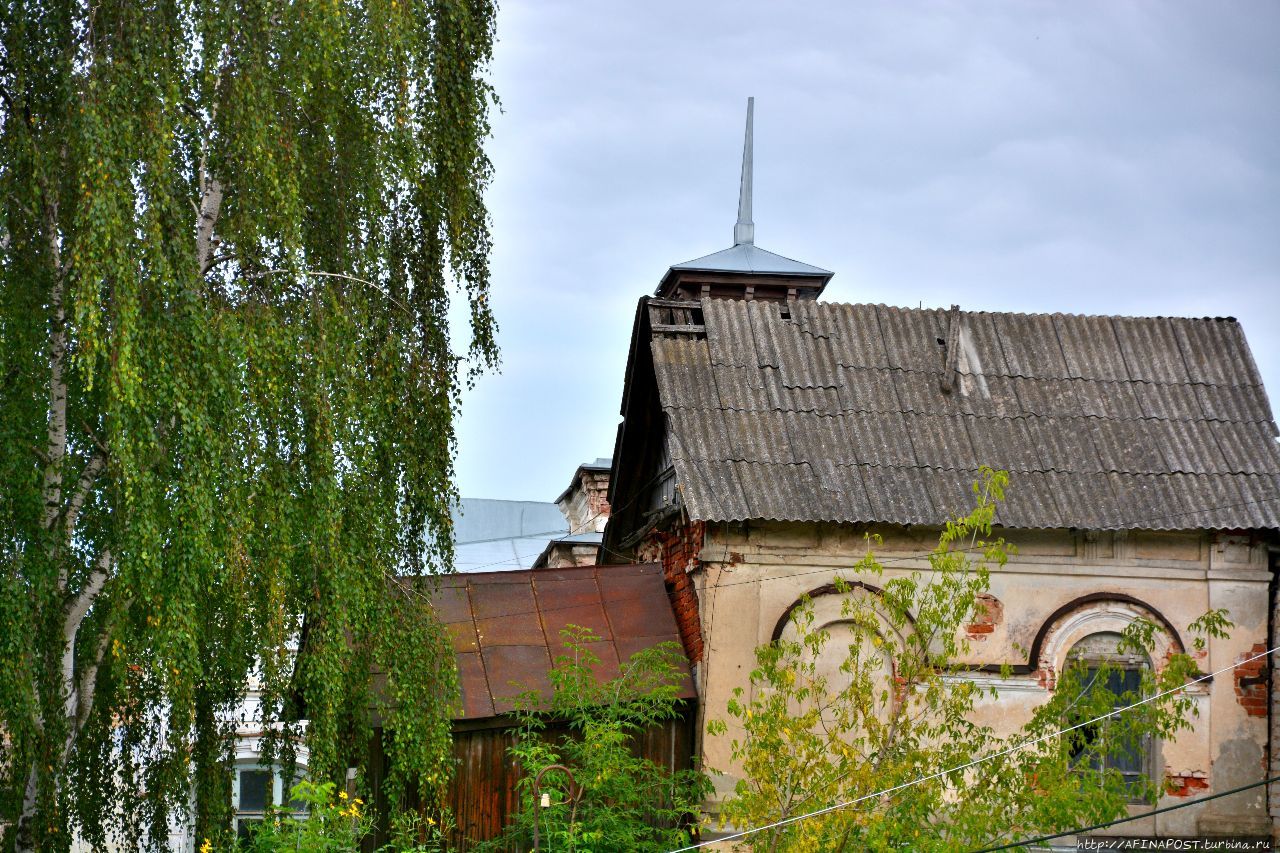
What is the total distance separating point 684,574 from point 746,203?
933cm

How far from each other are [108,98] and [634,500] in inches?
347

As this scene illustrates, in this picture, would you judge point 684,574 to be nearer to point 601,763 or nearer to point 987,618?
point 601,763

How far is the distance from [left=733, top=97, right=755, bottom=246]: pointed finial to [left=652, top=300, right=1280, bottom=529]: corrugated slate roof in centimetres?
653

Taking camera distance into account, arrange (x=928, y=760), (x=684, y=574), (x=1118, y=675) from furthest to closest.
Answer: (x=684, y=574) → (x=1118, y=675) → (x=928, y=760)

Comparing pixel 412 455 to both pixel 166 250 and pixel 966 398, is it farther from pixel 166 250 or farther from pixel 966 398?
pixel 966 398

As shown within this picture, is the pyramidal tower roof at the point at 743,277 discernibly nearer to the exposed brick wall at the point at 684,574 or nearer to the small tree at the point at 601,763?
the exposed brick wall at the point at 684,574

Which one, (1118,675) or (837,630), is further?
(1118,675)

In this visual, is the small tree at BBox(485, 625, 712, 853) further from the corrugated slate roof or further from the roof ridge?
the roof ridge

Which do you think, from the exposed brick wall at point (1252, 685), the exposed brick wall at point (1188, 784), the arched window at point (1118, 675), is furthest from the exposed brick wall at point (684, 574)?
the exposed brick wall at point (1252, 685)

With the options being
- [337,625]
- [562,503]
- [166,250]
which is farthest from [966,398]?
[562,503]

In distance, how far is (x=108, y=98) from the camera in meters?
8.86

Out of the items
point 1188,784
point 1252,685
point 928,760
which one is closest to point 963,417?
point 1252,685

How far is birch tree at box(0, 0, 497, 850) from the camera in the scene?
29.5ft

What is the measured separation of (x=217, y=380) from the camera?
30.1 ft
